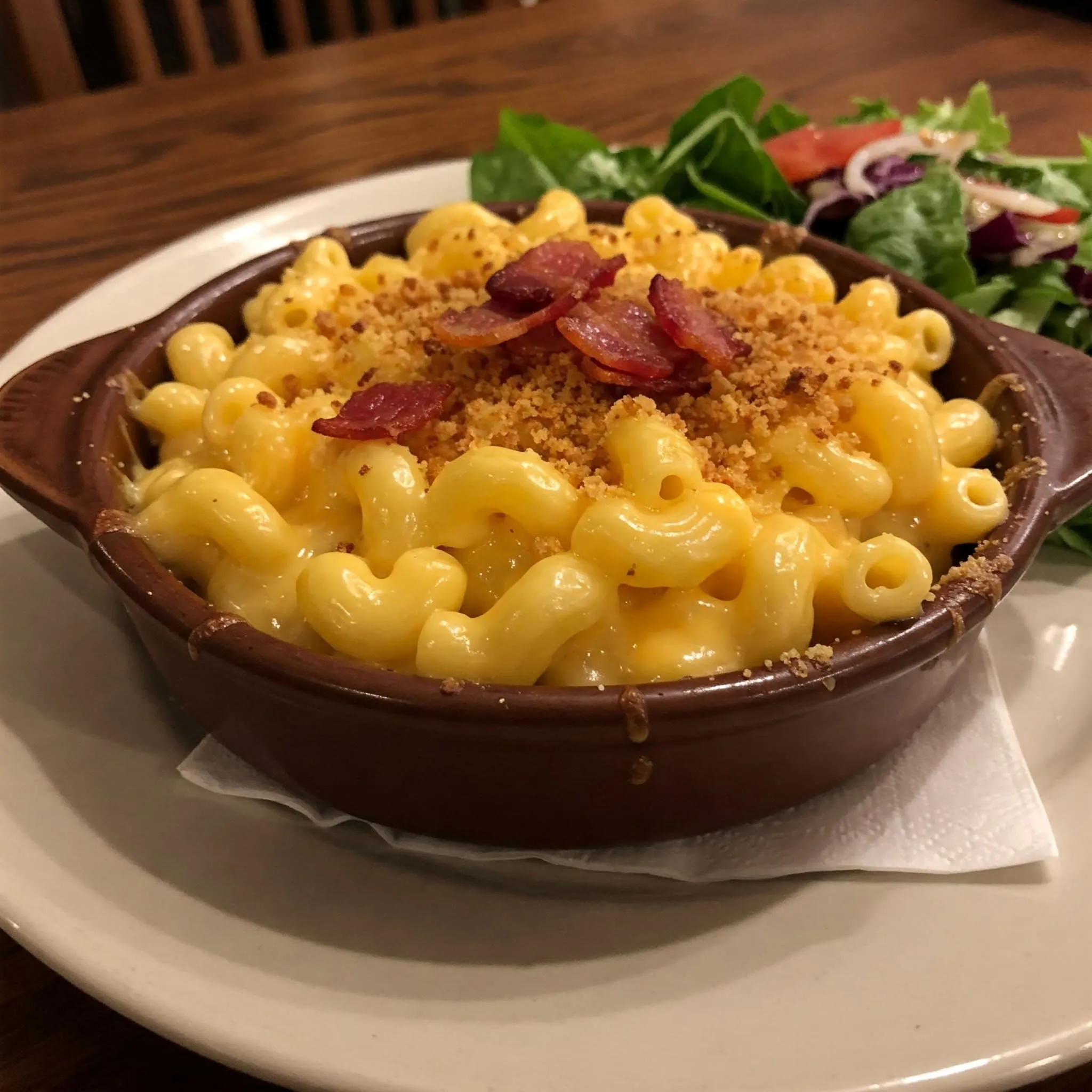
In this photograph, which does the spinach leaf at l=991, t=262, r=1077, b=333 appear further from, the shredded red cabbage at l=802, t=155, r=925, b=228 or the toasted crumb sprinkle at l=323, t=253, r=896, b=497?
the toasted crumb sprinkle at l=323, t=253, r=896, b=497

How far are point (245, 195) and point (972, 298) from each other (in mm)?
1472

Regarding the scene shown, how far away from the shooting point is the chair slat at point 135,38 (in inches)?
112

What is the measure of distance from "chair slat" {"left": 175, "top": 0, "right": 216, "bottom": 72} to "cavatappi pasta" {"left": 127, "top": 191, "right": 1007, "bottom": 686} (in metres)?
2.01

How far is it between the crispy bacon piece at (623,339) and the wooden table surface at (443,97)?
119 cm

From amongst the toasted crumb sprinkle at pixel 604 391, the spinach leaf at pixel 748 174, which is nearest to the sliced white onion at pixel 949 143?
the spinach leaf at pixel 748 174

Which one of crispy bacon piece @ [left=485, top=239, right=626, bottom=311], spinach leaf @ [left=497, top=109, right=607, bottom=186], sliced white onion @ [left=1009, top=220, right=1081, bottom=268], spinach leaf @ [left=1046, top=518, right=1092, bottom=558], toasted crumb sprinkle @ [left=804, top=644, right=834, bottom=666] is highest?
crispy bacon piece @ [left=485, top=239, right=626, bottom=311]

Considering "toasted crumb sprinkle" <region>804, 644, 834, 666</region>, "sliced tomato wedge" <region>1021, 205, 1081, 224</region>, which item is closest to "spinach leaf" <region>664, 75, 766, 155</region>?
"sliced tomato wedge" <region>1021, 205, 1081, 224</region>

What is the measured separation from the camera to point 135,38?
287 centimetres

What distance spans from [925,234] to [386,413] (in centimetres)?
118

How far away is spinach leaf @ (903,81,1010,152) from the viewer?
7.05ft

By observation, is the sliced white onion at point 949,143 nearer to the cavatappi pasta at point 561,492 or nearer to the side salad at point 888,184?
the side salad at point 888,184

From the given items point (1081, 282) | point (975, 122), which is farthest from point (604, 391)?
point (975, 122)

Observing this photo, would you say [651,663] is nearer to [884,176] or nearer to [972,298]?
[972,298]

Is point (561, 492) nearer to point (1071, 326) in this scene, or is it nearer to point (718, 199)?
point (718, 199)
